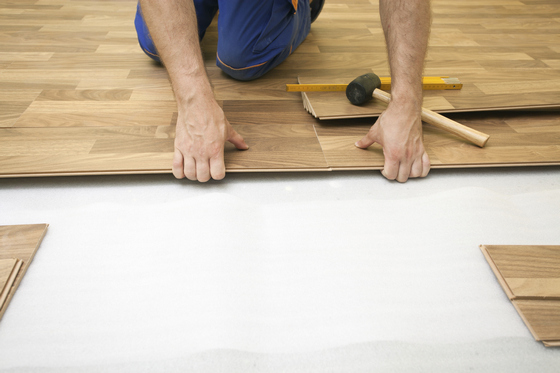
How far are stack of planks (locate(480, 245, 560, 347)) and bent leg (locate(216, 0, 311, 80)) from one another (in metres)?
1.27

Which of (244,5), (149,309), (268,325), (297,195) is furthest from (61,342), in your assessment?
(244,5)

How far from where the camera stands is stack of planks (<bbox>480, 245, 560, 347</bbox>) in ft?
2.91

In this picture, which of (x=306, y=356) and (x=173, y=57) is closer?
(x=306, y=356)

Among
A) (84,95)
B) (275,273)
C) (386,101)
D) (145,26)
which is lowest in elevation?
(275,273)

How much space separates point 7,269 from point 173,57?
0.80 meters

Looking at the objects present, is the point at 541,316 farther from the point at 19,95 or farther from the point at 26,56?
the point at 26,56

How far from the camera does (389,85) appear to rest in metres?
1.64

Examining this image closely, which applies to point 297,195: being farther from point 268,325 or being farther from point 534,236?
point 534,236

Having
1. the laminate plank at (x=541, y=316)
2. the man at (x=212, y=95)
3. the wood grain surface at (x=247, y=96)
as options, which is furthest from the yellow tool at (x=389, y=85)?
the laminate plank at (x=541, y=316)

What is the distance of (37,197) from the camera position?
1202 millimetres

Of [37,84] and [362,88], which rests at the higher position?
[362,88]

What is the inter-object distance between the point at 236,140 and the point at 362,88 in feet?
1.86

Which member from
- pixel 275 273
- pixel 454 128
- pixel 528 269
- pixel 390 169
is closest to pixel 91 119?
pixel 275 273

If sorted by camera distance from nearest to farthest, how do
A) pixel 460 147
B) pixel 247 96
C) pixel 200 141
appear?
pixel 200 141 → pixel 460 147 → pixel 247 96
